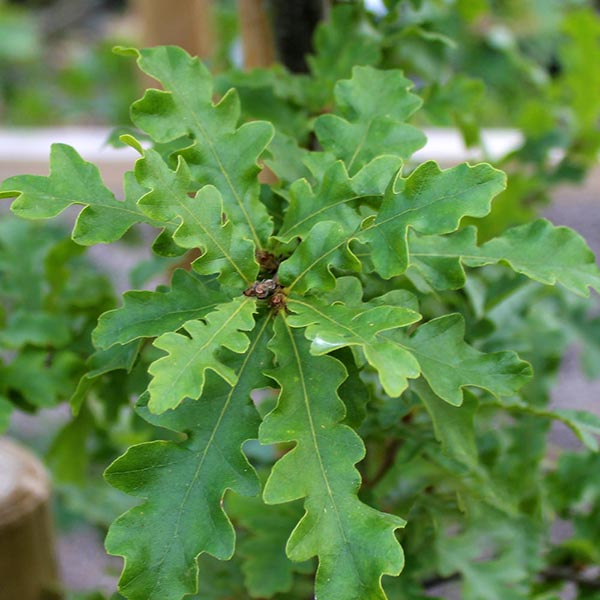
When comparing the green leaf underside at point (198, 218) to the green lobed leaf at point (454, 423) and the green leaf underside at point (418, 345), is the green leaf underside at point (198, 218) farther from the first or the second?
the green lobed leaf at point (454, 423)

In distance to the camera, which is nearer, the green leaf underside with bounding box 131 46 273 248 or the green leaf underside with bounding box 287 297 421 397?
the green leaf underside with bounding box 287 297 421 397

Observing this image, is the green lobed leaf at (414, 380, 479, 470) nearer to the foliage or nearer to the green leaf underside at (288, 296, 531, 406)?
the green leaf underside at (288, 296, 531, 406)

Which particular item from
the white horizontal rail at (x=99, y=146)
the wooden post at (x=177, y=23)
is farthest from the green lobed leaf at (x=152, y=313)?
the white horizontal rail at (x=99, y=146)

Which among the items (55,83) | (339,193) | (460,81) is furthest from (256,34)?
(55,83)

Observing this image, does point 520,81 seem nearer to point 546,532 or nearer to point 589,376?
point 589,376

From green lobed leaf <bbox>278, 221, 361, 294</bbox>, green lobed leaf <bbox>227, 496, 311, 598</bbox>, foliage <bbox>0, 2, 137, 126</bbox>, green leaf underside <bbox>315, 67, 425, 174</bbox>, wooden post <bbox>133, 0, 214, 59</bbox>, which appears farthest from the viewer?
foliage <bbox>0, 2, 137, 126</bbox>

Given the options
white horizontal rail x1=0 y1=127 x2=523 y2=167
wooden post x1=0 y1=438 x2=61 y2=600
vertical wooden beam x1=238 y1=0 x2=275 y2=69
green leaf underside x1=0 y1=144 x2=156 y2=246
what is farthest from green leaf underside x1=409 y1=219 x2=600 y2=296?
white horizontal rail x1=0 y1=127 x2=523 y2=167

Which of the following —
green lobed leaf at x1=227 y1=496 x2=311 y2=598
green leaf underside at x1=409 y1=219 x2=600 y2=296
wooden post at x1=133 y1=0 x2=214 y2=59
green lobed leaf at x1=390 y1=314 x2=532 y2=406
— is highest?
green leaf underside at x1=409 y1=219 x2=600 y2=296

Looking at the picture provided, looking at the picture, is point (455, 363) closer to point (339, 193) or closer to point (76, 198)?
point (339, 193)
